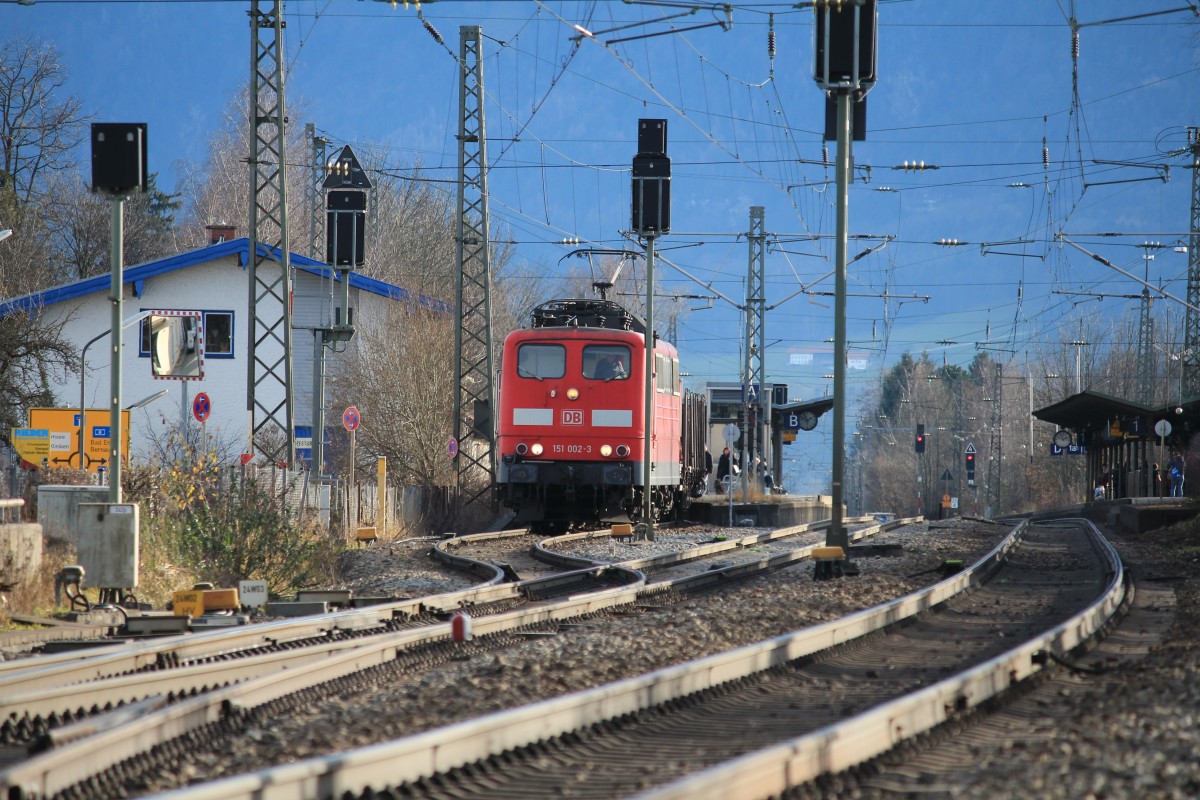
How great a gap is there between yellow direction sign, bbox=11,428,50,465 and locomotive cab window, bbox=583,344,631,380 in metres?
9.06

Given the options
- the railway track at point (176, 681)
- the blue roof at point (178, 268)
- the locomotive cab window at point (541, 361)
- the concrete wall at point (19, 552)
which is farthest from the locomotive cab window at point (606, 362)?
the blue roof at point (178, 268)

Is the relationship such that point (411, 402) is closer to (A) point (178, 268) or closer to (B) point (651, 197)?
(A) point (178, 268)

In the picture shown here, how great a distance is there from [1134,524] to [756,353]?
11.1 m

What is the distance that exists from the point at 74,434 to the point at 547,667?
17244 mm

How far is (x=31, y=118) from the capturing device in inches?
1965

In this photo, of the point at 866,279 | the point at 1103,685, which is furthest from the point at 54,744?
the point at 866,279

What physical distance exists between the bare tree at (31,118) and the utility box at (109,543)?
3921 cm

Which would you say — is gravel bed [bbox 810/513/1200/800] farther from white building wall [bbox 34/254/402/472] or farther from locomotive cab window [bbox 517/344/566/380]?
white building wall [bbox 34/254/402/472]

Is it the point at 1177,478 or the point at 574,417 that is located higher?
the point at 574,417

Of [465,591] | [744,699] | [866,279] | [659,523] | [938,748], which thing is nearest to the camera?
[938,748]

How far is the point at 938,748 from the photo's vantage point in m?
5.82

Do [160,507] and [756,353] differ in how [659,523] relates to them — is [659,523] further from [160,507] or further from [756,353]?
[160,507]

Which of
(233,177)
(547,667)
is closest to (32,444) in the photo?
(547,667)

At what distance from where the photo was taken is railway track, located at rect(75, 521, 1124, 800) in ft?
15.5
